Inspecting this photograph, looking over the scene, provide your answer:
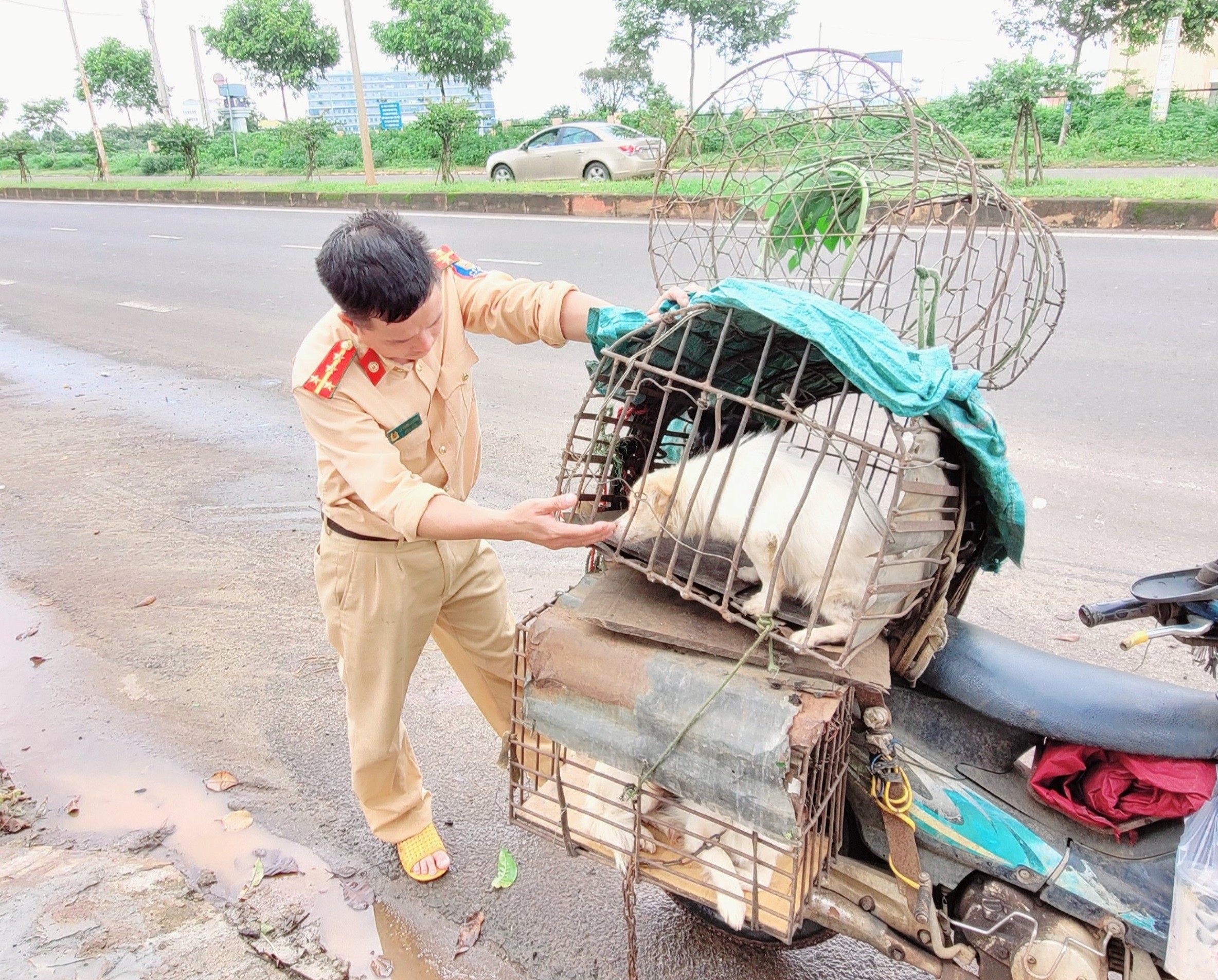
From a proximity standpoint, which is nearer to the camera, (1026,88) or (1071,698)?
(1071,698)

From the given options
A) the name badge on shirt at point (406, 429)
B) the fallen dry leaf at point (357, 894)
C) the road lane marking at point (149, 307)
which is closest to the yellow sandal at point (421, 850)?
the fallen dry leaf at point (357, 894)

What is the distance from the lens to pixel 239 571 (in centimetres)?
392

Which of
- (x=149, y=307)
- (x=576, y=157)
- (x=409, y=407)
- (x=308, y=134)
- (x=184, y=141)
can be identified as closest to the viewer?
(x=409, y=407)

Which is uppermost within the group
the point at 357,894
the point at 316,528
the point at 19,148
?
the point at 19,148

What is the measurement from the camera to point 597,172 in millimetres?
16781

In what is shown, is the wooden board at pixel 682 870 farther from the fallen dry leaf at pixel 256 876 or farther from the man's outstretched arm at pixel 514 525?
the fallen dry leaf at pixel 256 876

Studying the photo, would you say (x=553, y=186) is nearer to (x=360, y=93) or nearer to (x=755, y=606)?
(x=360, y=93)

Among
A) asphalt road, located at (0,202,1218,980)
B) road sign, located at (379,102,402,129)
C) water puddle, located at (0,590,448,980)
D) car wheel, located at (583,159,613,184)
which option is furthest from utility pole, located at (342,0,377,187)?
road sign, located at (379,102,402,129)

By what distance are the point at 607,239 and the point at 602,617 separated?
32.0ft

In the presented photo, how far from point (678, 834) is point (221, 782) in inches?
68.3

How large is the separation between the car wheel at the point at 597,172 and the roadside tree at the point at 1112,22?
8478mm

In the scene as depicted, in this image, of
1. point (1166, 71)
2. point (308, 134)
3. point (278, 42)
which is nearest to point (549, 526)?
point (1166, 71)

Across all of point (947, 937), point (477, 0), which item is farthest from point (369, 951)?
point (477, 0)

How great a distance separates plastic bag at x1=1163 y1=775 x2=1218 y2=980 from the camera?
1484 mm
